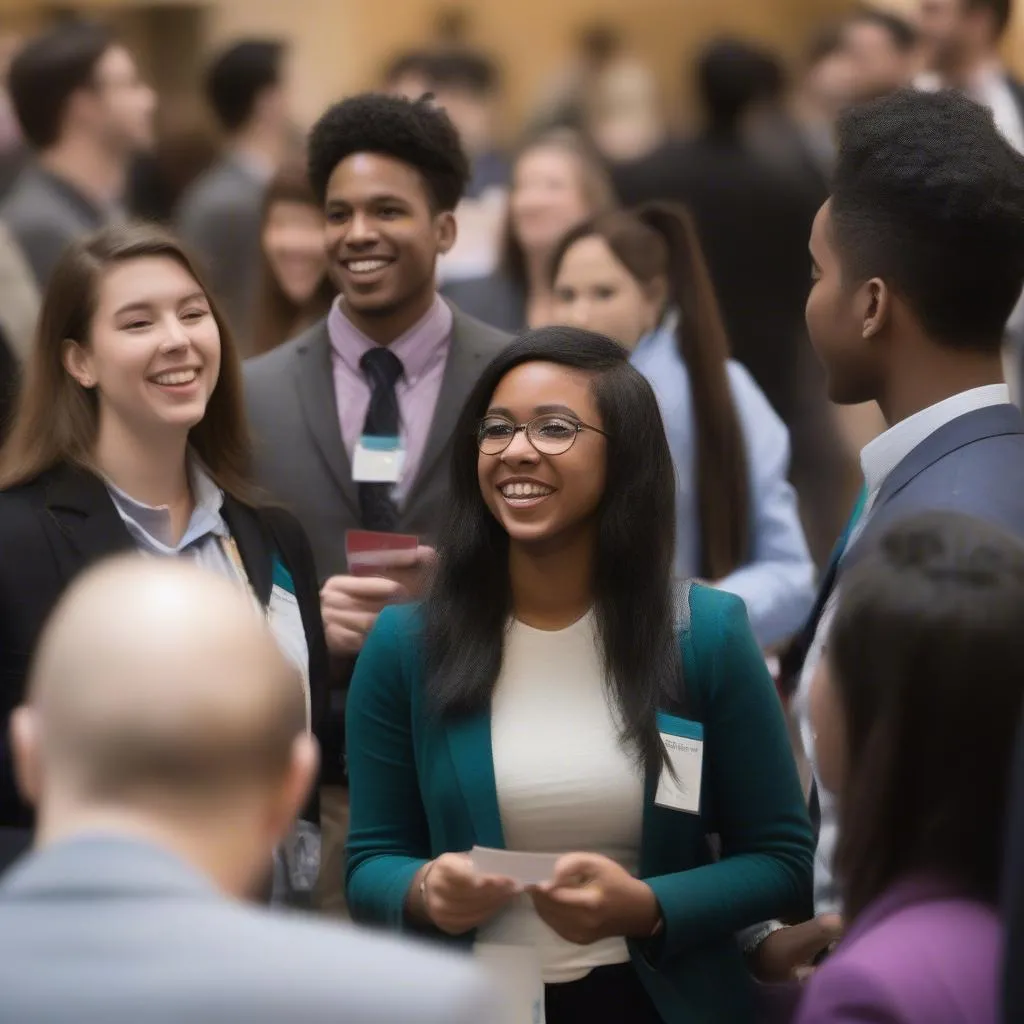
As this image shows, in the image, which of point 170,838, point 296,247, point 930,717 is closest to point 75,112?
point 296,247

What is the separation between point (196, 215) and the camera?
23.4ft

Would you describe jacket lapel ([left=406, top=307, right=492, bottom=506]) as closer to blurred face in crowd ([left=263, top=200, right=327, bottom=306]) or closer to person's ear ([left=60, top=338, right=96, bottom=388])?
person's ear ([left=60, top=338, right=96, bottom=388])

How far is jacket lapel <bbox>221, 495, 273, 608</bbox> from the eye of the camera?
Answer: 3461 millimetres

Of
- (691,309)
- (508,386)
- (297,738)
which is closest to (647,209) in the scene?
(691,309)

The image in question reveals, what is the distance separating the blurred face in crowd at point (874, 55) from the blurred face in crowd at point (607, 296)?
14.2 feet

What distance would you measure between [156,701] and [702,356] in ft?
9.79

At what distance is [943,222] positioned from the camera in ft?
9.12

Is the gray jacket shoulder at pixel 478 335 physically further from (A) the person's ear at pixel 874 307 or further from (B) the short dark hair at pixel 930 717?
(B) the short dark hair at pixel 930 717

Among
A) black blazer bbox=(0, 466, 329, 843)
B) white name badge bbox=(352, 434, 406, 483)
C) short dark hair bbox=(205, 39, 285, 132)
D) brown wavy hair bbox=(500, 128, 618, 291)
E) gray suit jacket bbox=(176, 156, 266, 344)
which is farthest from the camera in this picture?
short dark hair bbox=(205, 39, 285, 132)

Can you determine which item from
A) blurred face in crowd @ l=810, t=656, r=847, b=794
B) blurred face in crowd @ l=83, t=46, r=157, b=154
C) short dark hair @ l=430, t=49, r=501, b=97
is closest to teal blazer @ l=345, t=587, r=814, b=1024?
blurred face in crowd @ l=810, t=656, r=847, b=794

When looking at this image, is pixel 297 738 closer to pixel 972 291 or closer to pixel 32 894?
pixel 32 894

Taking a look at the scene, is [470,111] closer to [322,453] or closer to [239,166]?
[239,166]

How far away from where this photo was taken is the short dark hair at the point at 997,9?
7117mm

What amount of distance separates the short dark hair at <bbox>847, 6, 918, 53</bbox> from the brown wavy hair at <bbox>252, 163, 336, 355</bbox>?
443 cm
